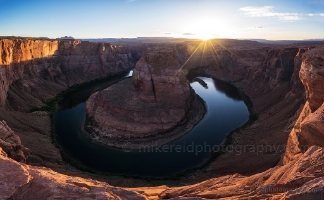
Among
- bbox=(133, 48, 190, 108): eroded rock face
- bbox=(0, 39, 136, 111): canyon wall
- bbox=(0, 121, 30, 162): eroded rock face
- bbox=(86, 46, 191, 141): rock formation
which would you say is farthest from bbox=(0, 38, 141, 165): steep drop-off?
bbox=(133, 48, 190, 108): eroded rock face

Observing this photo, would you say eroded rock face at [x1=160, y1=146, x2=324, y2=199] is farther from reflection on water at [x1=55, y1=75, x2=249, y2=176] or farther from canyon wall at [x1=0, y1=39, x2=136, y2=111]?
canyon wall at [x1=0, y1=39, x2=136, y2=111]

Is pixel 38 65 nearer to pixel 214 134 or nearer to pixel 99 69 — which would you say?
pixel 99 69

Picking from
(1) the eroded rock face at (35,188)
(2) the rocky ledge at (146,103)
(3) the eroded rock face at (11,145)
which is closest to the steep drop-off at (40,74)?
(3) the eroded rock face at (11,145)

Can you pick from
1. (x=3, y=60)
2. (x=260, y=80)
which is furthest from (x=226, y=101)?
(x=3, y=60)

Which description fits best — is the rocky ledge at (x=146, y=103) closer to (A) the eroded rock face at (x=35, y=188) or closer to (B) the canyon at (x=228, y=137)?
(B) the canyon at (x=228, y=137)

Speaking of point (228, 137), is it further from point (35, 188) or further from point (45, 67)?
point (45, 67)

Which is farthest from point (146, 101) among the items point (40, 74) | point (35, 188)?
point (40, 74)
